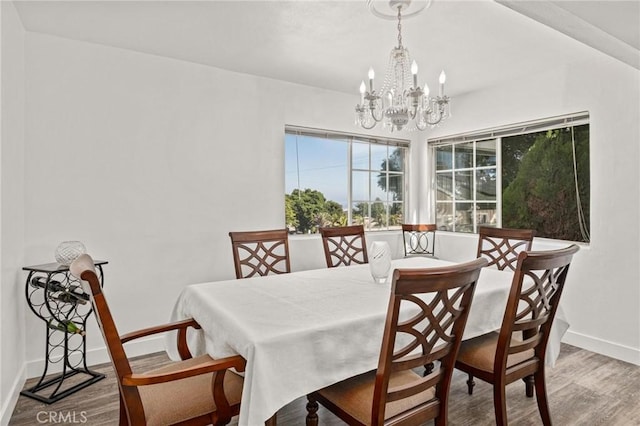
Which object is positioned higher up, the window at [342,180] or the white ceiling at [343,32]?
the white ceiling at [343,32]

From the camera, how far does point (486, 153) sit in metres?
4.12

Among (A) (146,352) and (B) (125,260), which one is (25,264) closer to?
(B) (125,260)

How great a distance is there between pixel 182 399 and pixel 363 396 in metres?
0.71

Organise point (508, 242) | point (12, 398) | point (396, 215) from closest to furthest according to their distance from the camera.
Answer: point (12, 398)
point (508, 242)
point (396, 215)

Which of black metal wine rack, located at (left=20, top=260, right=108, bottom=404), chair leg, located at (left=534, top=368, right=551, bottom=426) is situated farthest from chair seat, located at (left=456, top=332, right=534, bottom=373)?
black metal wine rack, located at (left=20, top=260, right=108, bottom=404)

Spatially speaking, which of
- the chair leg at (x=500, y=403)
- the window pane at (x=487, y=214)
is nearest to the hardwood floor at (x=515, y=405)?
the chair leg at (x=500, y=403)


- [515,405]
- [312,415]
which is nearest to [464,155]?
[515,405]

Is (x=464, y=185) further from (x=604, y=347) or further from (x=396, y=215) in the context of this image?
(x=604, y=347)

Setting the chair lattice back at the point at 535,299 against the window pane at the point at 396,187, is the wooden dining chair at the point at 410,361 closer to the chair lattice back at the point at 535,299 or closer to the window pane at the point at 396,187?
the chair lattice back at the point at 535,299

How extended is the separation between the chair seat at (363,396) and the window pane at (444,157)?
3.42m

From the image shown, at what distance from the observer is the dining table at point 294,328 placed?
135 cm

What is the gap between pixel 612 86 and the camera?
3.01 m

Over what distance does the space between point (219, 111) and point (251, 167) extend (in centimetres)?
58

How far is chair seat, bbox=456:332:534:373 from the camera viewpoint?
1.84 metres
